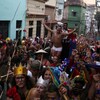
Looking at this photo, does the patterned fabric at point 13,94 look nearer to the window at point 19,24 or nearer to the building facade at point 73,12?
the window at point 19,24

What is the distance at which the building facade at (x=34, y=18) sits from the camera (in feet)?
72.8

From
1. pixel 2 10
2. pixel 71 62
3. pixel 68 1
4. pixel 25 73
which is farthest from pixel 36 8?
pixel 68 1

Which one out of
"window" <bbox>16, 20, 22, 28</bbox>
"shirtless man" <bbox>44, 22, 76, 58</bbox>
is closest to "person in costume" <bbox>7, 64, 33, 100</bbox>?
"shirtless man" <bbox>44, 22, 76, 58</bbox>

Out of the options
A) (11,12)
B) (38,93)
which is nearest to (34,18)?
(11,12)

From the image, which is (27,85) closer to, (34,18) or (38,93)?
(38,93)

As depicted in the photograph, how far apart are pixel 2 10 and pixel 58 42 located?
8.70m

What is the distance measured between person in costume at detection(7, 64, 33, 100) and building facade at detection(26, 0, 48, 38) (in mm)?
16928

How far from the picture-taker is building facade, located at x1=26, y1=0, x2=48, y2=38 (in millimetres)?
22188

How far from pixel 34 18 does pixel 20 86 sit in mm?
19444

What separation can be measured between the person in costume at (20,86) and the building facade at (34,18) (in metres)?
16.9

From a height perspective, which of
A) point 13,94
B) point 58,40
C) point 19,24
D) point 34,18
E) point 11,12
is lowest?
point 13,94

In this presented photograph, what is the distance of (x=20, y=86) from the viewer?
465cm

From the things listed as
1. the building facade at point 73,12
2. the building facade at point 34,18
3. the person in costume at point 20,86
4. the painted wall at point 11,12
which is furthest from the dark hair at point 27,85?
the building facade at point 73,12

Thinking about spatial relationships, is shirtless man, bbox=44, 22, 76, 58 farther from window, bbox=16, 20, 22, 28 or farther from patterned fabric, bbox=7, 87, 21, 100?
window, bbox=16, 20, 22, 28
